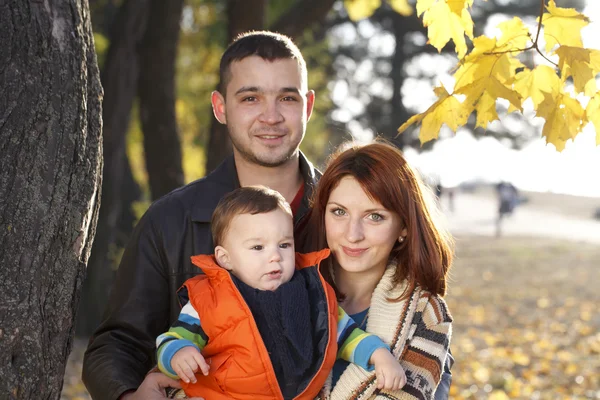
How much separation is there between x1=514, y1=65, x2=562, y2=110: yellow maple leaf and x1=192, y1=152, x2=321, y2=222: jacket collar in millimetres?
1106

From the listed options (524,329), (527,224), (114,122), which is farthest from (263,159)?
(527,224)

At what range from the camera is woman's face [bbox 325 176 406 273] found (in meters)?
3.02

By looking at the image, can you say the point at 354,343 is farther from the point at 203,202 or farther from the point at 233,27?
the point at 233,27

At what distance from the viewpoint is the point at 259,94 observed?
3645mm

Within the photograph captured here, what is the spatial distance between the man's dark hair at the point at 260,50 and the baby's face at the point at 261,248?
1105mm

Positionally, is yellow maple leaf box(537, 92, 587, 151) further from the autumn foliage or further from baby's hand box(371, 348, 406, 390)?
baby's hand box(371, 348, 406, 390)

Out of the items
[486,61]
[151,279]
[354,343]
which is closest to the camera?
[354,343]

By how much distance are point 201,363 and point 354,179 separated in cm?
96

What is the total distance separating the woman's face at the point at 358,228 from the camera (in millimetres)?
3016

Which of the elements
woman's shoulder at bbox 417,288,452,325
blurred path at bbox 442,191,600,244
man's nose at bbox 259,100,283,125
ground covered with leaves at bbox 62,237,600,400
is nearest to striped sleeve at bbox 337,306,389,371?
woman's shoulder at bbox 417,288,452,325

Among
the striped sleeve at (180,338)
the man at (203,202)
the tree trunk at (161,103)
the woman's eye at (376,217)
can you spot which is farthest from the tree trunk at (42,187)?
the tree trunk at (161,103)

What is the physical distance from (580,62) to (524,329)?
8.52 meters

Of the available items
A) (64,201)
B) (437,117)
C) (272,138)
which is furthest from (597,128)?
(64,201)

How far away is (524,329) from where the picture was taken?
10.6 metres
